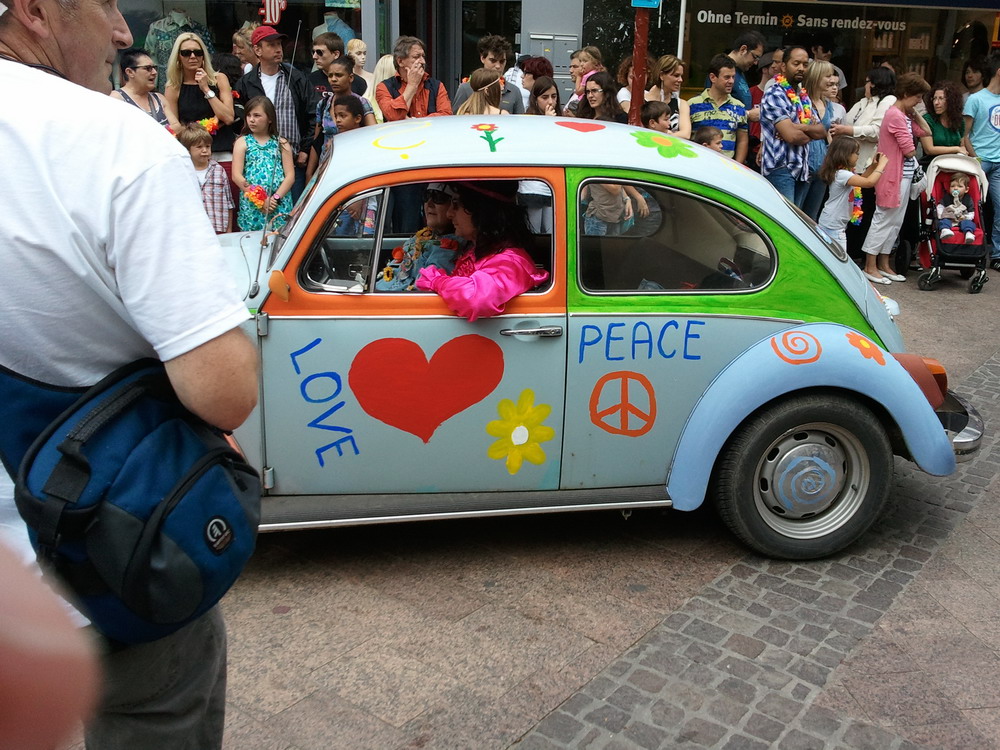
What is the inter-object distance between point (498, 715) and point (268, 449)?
4.45ft

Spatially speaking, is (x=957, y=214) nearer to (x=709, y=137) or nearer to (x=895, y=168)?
(x=895, y=168)

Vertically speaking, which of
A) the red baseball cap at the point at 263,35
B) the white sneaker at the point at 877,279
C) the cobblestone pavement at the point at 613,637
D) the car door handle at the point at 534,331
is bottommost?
the cobblestone pavement at the point at 613,637

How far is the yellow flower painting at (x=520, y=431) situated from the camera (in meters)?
3.94

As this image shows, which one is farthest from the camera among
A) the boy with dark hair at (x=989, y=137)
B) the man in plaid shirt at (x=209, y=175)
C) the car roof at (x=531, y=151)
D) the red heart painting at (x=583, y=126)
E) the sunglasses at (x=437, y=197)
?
the boy with dark hair at (x=989, y=137)

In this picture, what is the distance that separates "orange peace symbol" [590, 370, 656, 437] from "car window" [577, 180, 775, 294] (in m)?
0.35

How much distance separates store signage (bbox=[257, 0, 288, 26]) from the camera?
35.7ft

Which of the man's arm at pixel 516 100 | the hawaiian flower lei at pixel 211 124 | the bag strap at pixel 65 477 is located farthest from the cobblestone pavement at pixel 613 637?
the man's arm at pixel 516 100

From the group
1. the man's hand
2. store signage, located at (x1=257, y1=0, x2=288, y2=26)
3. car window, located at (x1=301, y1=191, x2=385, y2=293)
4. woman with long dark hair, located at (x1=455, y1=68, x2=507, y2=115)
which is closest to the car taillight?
car window, located at (x1=301, y1=191, x2=385, y2=293)

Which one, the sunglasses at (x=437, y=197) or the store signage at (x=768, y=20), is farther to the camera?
the store signage at (x=768, y=20)

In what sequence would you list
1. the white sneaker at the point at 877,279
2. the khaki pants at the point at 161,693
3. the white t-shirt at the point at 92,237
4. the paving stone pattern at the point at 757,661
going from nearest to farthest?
the white t-shirt at the point at 92,237 < the khaki pants at the point at 161,693 < the paving stone pattern at the point at 757,661 < the white sneaker at the point at 877,279

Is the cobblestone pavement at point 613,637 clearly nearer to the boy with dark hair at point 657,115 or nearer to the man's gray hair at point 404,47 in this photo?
the boy with dark hair at point 657,115

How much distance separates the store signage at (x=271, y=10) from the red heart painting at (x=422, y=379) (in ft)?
27.1

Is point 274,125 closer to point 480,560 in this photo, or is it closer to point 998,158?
point 480,560

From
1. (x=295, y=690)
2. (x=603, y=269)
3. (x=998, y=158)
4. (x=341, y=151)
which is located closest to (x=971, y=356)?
(x=998, y=158)
